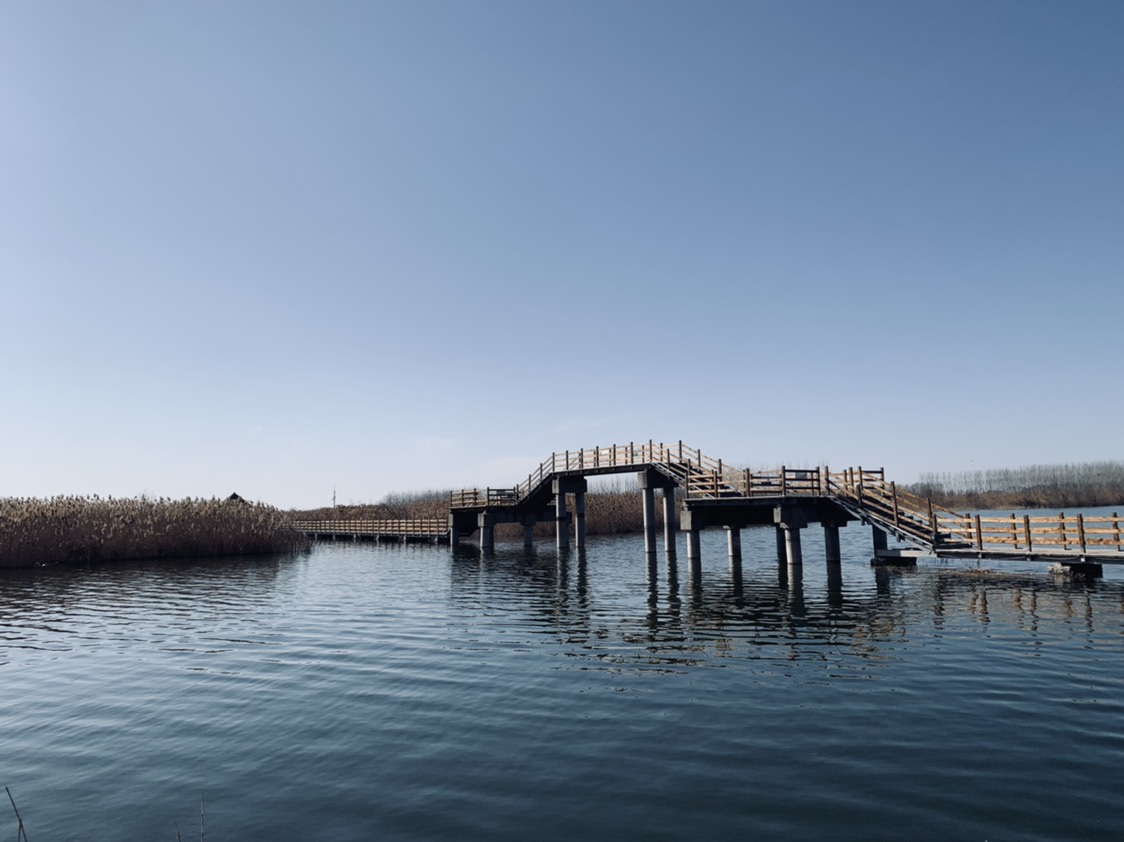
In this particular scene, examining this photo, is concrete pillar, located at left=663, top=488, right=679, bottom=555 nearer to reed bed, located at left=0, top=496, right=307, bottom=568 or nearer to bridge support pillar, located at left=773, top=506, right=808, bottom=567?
bridge support pillar, located at left=773, top=506, right=808, bottom=567

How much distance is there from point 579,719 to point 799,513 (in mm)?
24493

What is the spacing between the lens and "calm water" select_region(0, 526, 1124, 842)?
8062 millimetres

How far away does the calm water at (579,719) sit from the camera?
317 inches

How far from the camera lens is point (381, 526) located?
222ft

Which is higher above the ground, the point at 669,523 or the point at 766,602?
the point at 669,523

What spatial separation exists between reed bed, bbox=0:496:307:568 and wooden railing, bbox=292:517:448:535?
9.50 meters

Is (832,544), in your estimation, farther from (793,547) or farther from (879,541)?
(879,541)

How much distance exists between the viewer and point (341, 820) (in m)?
8.05

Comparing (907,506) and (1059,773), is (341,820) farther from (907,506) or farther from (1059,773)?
(907,506)

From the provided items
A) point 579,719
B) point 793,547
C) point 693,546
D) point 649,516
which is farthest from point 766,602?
point 649,516

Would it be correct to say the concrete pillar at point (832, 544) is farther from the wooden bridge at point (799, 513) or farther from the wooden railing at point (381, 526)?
the wooden railing at point (381, 526)

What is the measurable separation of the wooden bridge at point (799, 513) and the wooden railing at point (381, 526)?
10344 mm

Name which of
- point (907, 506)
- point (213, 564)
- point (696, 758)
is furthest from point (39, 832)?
point (213, 564)

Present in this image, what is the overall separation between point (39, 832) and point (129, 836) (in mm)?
1133
